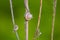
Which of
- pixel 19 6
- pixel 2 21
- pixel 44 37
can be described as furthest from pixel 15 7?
pixel 44 37

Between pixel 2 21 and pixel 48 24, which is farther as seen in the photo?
pixel 2 21

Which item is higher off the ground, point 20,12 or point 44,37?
point 20,12

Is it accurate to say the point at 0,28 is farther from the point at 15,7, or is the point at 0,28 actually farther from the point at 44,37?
the point at 44,37

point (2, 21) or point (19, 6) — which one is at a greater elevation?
point (19, 6)

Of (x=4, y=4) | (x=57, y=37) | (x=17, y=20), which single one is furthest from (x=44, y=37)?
(x=4, y=4)

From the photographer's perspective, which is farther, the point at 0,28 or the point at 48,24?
the point at 0,28

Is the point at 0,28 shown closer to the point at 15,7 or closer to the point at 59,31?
the point at 15,7

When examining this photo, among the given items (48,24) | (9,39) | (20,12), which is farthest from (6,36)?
(48,24)
